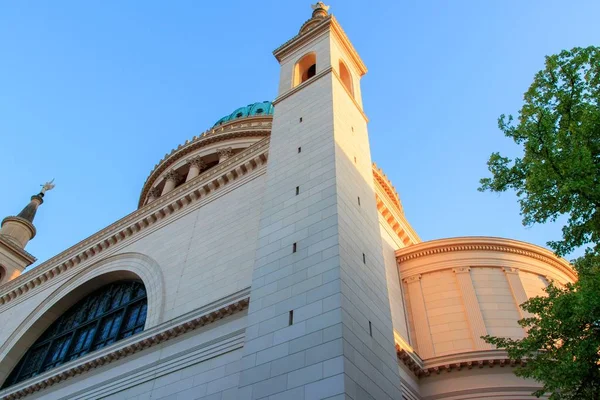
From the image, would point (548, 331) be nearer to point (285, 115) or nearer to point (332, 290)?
point (332, 290)

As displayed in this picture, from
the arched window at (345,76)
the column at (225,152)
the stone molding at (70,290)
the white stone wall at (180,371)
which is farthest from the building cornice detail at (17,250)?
the arched window at (345,76)

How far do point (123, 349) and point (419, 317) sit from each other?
1002 cm

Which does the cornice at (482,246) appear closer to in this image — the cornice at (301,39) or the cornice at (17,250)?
the cornice at (301,39)

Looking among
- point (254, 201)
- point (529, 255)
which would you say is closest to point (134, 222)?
point (254, 201)

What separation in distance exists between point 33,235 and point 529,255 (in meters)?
34.8

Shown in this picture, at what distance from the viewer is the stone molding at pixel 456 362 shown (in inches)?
591

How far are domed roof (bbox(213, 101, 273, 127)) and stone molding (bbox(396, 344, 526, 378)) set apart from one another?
32.3 m

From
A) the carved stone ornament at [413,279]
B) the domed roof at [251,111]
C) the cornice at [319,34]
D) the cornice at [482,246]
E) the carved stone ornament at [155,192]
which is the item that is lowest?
the carved stone ornament at [413,279]

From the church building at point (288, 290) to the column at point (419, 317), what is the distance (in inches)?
1.8

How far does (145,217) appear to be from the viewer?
23.3 meters

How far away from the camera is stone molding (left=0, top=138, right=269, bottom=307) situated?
837 inches

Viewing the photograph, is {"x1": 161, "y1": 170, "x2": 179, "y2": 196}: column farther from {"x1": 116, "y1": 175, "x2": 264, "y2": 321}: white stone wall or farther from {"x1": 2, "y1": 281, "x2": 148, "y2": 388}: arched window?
{"x1": 116, "y1": 175, "x2": 264, "y2": 321}: white stone wall

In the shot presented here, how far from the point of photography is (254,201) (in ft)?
62.5

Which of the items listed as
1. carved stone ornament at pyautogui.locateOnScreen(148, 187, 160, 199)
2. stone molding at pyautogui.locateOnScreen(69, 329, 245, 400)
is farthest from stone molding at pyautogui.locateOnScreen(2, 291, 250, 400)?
carved stone ornament at pyautogui.locateOnScreen(148, 187, 160, 199)
